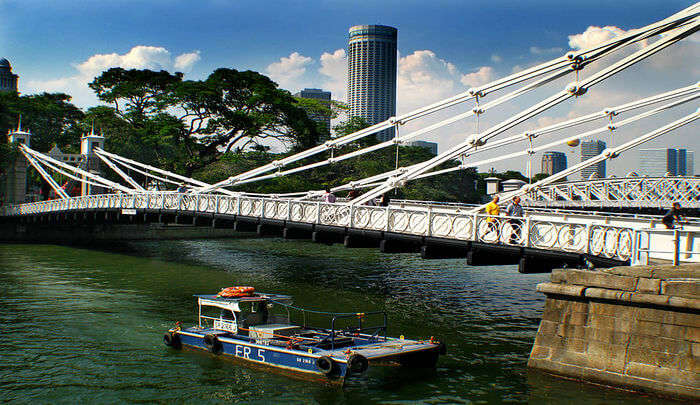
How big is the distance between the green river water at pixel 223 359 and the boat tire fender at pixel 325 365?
0.48 m

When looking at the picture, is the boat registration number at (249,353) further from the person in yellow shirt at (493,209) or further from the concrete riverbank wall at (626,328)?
the person in yellow shirt at (493,209)

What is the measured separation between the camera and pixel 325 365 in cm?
1491

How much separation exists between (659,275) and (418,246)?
11.5m

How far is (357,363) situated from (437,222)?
27.8ft

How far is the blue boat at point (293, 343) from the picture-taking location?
49.7 ft

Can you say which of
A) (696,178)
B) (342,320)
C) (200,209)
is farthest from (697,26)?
(696,178)

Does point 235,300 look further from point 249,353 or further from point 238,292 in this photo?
point 249,353

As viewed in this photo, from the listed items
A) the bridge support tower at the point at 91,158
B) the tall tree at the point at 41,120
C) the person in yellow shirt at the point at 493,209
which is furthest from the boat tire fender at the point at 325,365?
the tall tree at the point at 41,120

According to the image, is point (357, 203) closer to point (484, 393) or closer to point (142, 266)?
point (484, 393)

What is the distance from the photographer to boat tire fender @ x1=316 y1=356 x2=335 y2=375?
14.8 metres

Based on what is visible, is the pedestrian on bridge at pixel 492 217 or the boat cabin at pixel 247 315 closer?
the boat cabin at pixel 247 315

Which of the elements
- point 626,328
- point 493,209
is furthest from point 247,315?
point 626,328

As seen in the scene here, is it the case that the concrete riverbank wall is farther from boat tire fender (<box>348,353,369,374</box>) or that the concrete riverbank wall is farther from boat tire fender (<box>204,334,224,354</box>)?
boat tire fender (<box>204,334,224,354</box>)

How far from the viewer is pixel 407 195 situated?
70938mm
